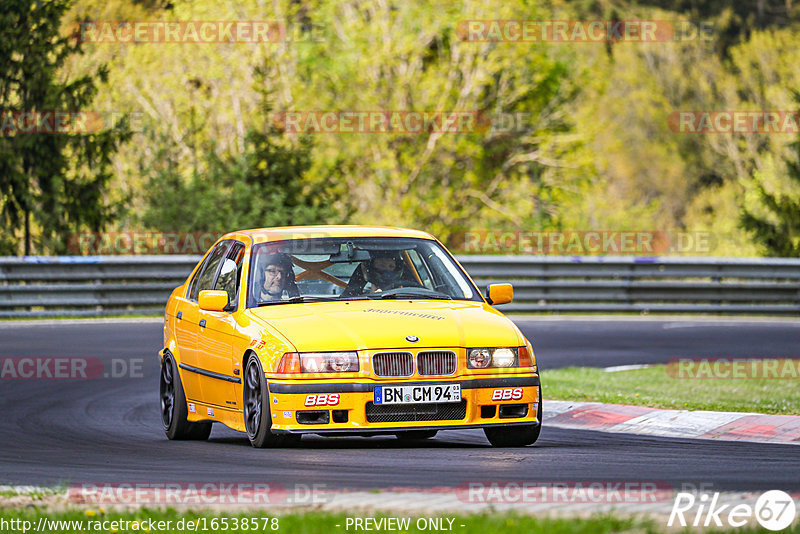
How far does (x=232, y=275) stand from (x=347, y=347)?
187cm

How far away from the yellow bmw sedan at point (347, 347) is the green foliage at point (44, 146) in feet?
58.6

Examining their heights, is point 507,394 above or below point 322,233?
below

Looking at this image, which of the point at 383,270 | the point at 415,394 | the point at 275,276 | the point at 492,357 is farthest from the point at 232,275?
the point at 492,357

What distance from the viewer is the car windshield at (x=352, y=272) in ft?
34.2

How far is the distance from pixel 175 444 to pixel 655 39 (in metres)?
51.0

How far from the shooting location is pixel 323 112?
39312 millimetres

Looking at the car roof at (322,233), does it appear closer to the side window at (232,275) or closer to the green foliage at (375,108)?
the side window at (232,275)

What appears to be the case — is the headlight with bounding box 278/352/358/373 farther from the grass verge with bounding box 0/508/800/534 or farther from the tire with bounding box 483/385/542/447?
the grass verge with bounding box 0/508/800/534

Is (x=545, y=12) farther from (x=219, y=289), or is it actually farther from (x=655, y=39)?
(x=219, y=289)

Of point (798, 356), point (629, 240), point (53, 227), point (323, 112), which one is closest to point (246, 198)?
point (53, 227)

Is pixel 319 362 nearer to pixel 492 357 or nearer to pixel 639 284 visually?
pixel 492 357

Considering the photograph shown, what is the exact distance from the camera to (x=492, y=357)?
9.58 meters

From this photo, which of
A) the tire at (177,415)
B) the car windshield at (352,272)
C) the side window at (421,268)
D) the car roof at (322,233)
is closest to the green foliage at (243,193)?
the tire at (177,415)

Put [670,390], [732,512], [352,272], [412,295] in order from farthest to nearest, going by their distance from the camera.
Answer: [670,390], [352,272], [412,295], [732,512]
